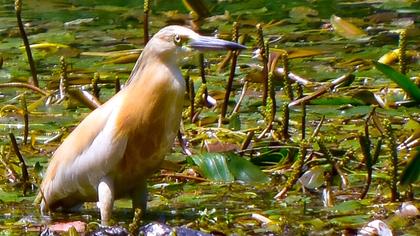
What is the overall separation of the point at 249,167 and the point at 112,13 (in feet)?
18.4

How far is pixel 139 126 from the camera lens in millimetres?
5633

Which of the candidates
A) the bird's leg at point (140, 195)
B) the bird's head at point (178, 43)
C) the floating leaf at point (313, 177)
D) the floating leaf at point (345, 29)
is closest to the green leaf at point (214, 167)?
the floating leaf at point (313, 177)

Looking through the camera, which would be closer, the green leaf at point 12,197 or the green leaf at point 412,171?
the green leaf at point 412,171

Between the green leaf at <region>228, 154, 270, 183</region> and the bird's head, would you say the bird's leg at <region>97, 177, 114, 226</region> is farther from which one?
the green leaf at <region>228, 154, 270, 183</region>

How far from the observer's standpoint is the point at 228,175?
6.32 m

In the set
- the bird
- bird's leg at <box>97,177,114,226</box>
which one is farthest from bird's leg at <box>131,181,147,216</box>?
bird's leg at <box>97,177,114,226</box>

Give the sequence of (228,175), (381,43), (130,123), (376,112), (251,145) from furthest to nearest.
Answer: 1. (381,43)
2. (376,112)
3. (251,145)
4. (228,175)
5. (130,123)

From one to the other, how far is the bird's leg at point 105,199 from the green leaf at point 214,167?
0.68m

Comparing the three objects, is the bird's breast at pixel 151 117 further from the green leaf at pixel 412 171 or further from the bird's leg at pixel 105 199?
the green leaf at pixel 412 171

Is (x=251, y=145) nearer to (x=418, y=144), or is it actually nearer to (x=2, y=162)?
(x=418, y=144)

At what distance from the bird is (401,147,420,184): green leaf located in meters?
0.89

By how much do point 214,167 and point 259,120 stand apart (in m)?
1.11

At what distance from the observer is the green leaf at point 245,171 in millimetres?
6321

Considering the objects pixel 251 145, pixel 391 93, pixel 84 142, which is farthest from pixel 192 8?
pixel 84 142
